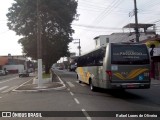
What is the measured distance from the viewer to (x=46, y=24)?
169 ft

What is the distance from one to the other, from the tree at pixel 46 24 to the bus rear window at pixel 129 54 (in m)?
34.9

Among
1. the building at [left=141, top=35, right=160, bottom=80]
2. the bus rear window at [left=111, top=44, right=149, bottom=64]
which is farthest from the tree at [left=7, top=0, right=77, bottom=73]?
the bus rear window at [left=111, top=44, right=149, bottom=64]

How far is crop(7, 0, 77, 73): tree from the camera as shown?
51500 millimetres

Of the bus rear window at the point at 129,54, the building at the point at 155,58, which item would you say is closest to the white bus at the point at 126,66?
the bus rear window at the point at 129,54

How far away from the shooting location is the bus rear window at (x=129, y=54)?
16.5 metres

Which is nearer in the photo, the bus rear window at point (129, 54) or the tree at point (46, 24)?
the bus rear window at point (129, 54)

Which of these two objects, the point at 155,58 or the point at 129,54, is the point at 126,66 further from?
the point at 155,58

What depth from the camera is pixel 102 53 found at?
17.7 metres

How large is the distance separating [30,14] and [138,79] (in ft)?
124

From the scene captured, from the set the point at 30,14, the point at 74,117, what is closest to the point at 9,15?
the point at 30,14

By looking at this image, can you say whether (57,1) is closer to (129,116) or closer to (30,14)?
(30,14)

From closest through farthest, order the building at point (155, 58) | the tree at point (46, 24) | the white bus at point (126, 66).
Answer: the white bus at point (126, 66) < the building at point (155, 58) < the tree at point (46, 24)

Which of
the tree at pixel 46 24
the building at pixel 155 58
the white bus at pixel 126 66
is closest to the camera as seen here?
the white bus at pixel 126 66

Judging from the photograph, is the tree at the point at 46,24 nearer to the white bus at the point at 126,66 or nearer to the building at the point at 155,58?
the building at the point at 155,58
